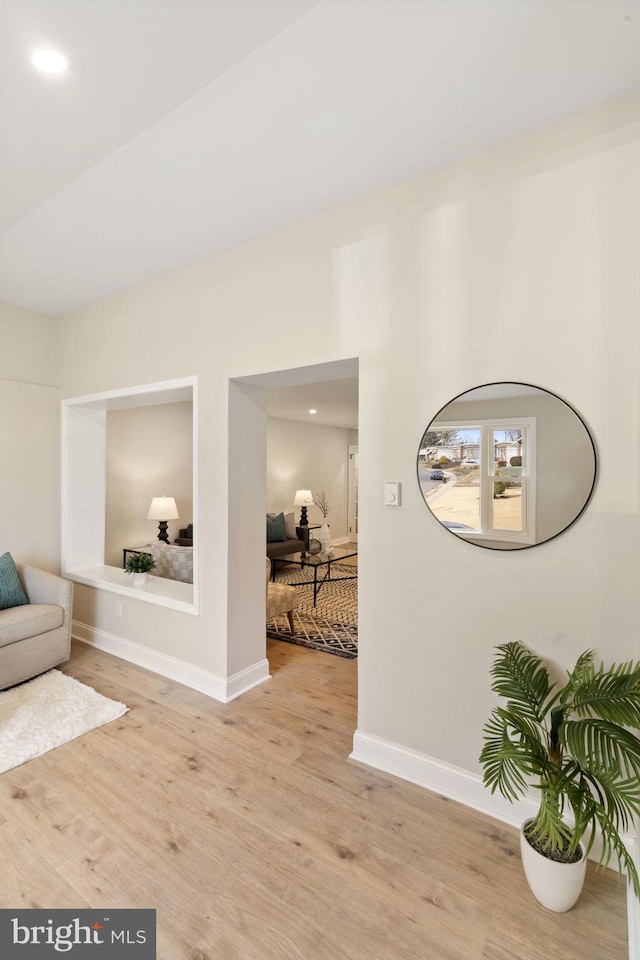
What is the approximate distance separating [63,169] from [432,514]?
7.53 feet

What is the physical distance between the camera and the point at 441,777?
2.00 metres

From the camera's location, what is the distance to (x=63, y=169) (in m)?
2.04

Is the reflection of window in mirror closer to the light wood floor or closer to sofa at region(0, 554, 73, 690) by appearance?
the light wood floor

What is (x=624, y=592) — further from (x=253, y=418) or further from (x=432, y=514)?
(x=253, y=418)

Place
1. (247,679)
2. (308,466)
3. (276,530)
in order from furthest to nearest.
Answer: (308,466)
(276,530)
(247,679)

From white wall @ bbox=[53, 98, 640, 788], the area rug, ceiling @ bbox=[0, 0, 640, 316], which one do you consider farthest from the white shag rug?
ceiling @ bbox=[0, 0, 640, 316]

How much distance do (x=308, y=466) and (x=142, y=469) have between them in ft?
11.6

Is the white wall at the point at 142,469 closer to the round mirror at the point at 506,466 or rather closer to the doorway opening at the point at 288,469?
the doorway opening at the point at 288,469

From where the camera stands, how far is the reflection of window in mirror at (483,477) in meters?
1.78

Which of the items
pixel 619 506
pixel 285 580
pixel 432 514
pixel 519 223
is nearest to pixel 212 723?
pixel 432 514

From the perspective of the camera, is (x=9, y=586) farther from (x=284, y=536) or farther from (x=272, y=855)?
(x=284, y=536)

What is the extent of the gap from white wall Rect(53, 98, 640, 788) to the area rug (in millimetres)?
1082

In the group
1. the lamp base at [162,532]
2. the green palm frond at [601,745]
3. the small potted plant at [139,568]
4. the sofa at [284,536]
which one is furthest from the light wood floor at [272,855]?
the sofa at [284,536]

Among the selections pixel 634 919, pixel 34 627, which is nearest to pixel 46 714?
pixel 34 627
